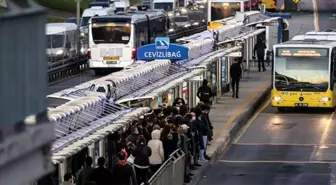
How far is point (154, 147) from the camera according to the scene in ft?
61.9


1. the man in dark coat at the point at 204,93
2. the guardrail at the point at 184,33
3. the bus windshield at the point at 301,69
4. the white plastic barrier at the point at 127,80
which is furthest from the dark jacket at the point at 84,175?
the guardrail at the point at 184,33

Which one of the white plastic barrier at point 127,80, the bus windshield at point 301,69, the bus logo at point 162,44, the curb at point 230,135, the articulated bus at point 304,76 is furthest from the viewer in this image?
the bus windshield at point 301,69

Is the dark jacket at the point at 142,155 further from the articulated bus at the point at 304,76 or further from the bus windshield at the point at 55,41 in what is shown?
the bus windshield at the point at 55,41

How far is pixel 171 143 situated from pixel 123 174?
4585mm

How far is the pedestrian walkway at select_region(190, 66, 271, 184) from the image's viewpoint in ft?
89.8

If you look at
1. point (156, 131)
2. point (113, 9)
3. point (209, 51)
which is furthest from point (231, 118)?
point (113, 9)

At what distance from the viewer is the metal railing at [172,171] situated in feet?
54.3

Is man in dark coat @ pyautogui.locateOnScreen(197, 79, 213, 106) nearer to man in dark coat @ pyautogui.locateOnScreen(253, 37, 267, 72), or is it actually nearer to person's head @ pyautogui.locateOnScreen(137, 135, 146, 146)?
person's head @ pyautogui.locateOnScreen(137, 135, 146, 146)

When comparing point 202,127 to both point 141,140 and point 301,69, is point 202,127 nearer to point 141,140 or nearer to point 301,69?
point 141,140

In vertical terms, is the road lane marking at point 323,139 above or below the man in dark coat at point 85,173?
below

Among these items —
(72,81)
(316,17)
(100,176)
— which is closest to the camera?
(100,176)

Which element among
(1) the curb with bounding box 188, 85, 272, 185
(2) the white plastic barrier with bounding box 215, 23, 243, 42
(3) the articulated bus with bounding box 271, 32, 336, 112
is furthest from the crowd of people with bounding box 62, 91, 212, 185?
(2) the white plastic barrier with bounding box 215, 23, 243, 42

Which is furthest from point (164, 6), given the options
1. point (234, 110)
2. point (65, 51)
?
point (234, 110)

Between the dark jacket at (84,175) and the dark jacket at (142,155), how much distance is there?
108 inches
